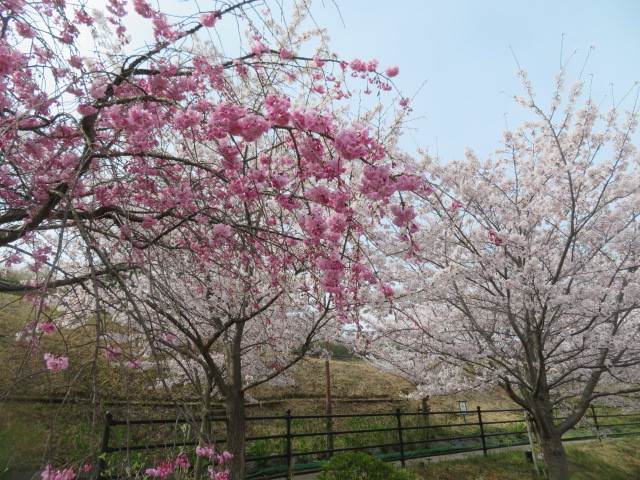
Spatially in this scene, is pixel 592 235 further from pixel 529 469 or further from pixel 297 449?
pixel 297 449

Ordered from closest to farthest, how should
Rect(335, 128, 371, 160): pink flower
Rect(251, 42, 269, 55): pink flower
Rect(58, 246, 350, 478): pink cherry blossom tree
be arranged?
Rect(335, 128, 371, 160): pink flower < Rect(251, 42, 269, 55): pink flower < Rect(58, 246, 350, 478): pink cherry blossom tree

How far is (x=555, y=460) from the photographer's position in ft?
20.7

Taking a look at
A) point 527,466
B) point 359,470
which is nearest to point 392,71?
point 359,470

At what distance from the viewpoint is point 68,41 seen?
2.80 meters

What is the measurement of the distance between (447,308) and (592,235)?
2.95 metres

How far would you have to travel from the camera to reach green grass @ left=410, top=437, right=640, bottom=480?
7516 mm

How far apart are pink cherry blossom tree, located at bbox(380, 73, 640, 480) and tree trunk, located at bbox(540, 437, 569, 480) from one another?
2 cm

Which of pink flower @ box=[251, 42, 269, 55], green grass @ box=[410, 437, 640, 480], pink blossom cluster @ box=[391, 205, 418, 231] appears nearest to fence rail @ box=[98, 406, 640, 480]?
green grass @ box=[410, 437, 640, 480]

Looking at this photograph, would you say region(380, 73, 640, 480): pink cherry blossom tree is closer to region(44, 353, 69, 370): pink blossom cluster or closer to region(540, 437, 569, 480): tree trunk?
region(540, 437, 569, 480): tree trunk

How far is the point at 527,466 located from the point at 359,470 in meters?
6.05

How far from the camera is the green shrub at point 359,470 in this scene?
14.5ft

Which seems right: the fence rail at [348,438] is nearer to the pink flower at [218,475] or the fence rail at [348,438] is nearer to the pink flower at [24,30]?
the pink flower at [218,475]

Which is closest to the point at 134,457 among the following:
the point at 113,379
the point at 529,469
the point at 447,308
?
the point at 113,379

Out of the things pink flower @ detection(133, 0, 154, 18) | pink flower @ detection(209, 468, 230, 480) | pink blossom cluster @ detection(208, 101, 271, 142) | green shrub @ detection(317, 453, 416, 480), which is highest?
pink flower @ detection(133, 0, 154, 18)
